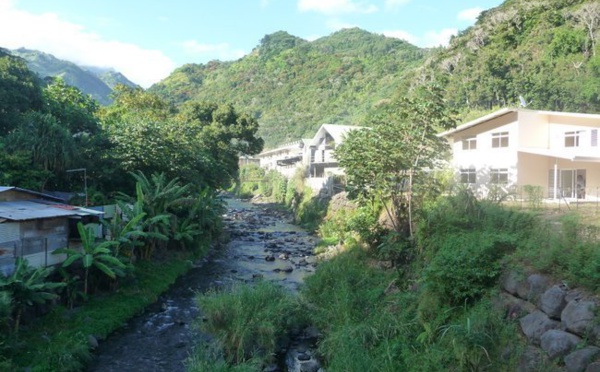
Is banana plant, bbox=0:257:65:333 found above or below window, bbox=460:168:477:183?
below

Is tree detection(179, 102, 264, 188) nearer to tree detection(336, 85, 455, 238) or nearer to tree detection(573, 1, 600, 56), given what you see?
tree detection(336, 85, 455, 238)

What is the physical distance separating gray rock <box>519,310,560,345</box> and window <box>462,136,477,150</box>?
19.1 metres

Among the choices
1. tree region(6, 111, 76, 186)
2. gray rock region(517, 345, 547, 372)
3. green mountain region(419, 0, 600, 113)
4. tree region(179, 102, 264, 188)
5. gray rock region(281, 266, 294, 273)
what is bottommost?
gray rock region(281, 266, 294, 273)

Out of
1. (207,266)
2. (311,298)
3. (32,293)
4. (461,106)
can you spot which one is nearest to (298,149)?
(461,106)

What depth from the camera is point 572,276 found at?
32.5ft

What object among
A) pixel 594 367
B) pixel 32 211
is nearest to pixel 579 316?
pixel 594 367

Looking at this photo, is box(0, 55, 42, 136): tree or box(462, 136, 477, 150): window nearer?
box(0, 55, 42, 136): tree

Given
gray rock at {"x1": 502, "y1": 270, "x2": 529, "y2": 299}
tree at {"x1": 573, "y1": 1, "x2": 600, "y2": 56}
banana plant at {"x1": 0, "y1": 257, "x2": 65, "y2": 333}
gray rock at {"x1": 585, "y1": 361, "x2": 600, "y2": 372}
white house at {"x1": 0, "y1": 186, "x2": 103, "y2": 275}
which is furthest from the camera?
tree at {"x1": 573, "y1": 1, "x2": 600, "y2": 56}

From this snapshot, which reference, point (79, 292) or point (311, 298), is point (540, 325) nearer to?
point (311, 298)

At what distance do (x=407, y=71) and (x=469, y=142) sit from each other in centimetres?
6314

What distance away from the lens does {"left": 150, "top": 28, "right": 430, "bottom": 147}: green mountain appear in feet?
316

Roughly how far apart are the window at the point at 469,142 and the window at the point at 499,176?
2500mm

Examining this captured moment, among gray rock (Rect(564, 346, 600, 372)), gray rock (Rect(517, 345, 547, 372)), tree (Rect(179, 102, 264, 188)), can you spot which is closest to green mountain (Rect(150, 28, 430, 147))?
tree (Rect(179, 102, 264, 188))

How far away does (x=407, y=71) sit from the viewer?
8712 centimetres
